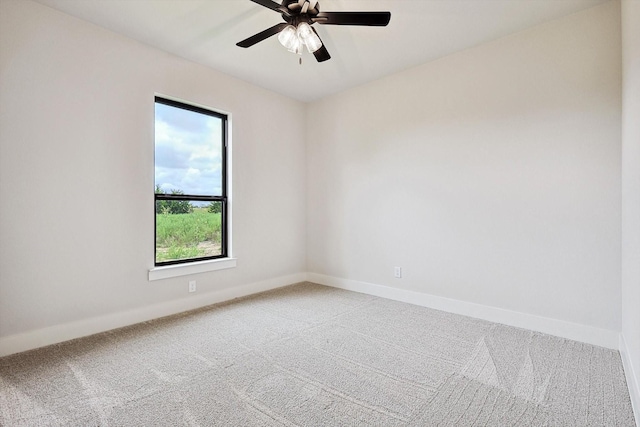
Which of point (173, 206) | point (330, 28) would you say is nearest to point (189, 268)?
point (173, 206)

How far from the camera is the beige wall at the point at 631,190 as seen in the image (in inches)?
68.4

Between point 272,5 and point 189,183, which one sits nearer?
point 272,5

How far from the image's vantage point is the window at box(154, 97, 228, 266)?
10.7ft

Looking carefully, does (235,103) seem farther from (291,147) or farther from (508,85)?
(508,85)

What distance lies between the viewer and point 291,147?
14.9ft

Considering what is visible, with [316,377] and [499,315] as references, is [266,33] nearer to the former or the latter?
[316,377]

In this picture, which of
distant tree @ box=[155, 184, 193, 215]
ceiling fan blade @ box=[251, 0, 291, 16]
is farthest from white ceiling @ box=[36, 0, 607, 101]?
distant tree @ box=[155, 184, 193, 215]

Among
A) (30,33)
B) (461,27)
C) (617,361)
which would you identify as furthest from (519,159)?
(30,33)

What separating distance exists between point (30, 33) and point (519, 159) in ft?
13.7

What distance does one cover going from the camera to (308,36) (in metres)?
2.22

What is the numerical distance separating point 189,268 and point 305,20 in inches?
103

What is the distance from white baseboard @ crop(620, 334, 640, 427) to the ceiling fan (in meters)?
2.50

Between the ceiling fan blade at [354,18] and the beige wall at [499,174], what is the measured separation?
1.62m

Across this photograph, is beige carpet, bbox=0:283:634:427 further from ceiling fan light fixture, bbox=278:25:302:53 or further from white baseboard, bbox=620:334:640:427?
ceiling fan light fixture, bbox=278:25:302:53
